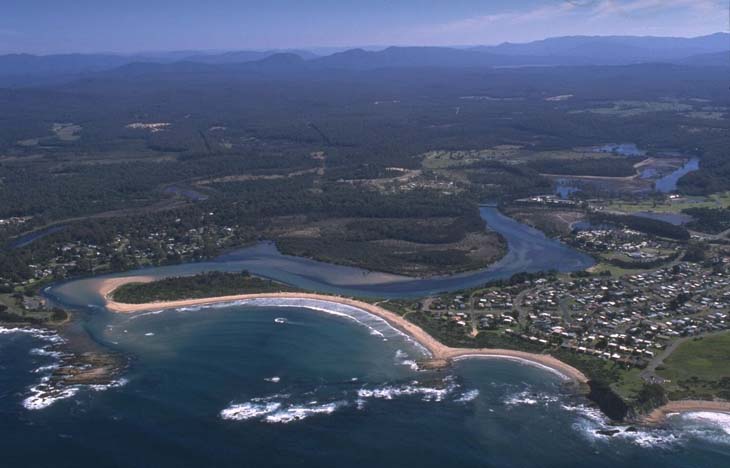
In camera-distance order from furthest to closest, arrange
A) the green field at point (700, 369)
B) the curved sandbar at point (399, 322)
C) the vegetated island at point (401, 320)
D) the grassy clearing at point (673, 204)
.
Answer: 1. the grassy clearing at point (673, 204)
2. the curved sandbar at point (399, 322)
3. the green field at point (700, 369)
4. the vegetated island at point (401, 320)

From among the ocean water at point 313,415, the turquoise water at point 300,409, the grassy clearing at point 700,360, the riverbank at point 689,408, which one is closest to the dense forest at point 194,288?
the turquoise water at point 300,409

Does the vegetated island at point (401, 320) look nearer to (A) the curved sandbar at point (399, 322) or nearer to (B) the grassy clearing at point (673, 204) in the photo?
(A) the curved sandbar at point (399, 322)

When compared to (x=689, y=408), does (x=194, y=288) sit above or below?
above

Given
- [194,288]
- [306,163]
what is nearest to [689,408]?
[194,288]

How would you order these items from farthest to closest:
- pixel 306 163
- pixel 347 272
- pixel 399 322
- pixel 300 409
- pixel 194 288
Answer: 1. pixel 306 163
2. pixel 347 272
3. pixel 194 288
4. pixel 399 322
5. pixel 300 409

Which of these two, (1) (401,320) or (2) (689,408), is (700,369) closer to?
(2) (689,408)

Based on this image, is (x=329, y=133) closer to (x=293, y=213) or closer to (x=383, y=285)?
(x=293, y=213)
